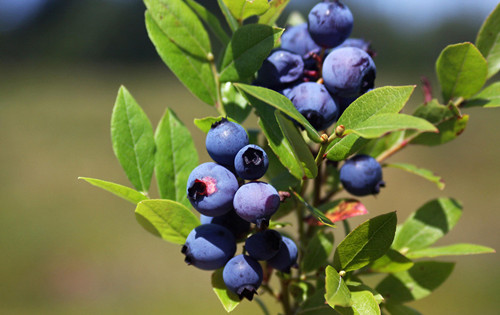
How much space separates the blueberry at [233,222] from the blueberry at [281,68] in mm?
205

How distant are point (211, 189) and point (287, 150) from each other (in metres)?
0.12

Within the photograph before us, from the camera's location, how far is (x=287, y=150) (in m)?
0.57

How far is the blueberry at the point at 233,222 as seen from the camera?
0.61 meters

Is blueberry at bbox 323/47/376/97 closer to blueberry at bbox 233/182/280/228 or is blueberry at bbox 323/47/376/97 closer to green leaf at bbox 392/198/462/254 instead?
blueberry at bbox 233/182/280/228

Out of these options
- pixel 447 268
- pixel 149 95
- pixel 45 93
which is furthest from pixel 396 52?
pixel 447 268

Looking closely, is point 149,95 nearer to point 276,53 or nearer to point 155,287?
point 155,287

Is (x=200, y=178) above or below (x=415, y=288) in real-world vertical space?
above

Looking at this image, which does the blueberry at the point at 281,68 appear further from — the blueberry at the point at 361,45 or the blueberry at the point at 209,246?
the blueberry at the point at 209,246

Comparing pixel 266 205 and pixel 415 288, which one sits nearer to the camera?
pixel 266 205

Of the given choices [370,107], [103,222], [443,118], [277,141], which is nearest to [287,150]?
[277,141]

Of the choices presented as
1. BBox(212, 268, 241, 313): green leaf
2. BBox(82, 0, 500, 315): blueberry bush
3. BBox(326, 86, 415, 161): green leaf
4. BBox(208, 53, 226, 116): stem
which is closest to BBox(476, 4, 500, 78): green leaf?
BBox(82, 0, 500, 315): blueberry bush

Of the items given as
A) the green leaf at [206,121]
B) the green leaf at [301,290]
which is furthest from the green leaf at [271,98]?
the green leaf at [301,290]

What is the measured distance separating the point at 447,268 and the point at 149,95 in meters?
12.6

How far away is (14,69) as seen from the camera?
14.5 meters
